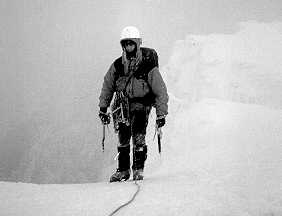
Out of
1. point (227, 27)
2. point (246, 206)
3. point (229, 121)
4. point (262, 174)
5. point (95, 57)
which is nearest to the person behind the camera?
point (246, 206)

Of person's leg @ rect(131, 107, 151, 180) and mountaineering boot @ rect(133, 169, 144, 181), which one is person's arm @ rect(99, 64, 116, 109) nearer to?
person's leg @ rect(131, 107, 151, 180)

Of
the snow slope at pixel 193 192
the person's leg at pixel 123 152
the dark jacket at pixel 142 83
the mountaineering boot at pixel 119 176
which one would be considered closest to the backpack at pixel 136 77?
the dark jacket at pixel 142 83

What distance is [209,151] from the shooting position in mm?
7285

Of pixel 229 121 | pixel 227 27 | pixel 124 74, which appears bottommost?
pixel 229 121

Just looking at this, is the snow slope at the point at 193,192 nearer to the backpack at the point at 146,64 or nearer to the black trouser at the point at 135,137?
the black trouser at the point at 135,137

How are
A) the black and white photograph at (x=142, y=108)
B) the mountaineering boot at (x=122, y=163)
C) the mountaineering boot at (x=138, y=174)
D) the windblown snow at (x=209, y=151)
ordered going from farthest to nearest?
the mountaineering boot at (x=122, y=163)
the mountaineering boot at (x=138, y=174)
the black and white photograph at (x=142, y=108)
the windblown snow at (x=209, y=151)

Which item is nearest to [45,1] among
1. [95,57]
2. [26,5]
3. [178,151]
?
[26,5]

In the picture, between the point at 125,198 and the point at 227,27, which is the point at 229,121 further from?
the point at 227,27

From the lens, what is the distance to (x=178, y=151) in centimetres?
948

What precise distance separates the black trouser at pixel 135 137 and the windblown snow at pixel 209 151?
39cm

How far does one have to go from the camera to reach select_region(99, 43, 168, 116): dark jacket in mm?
4633

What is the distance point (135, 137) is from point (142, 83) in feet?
2.81

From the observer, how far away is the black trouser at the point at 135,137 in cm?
483

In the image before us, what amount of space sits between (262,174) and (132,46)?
2.70 meters
